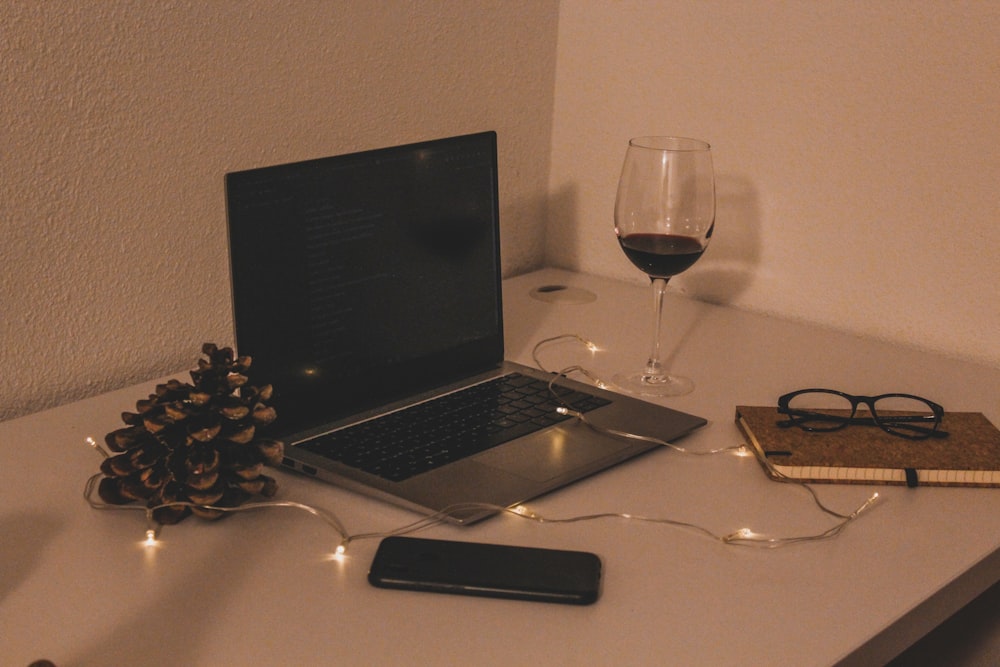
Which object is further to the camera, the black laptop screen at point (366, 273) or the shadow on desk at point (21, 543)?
the black laptop screen at point (366, 273)

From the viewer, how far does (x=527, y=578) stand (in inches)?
27.0

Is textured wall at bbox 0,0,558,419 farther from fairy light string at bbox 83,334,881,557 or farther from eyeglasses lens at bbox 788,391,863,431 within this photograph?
eyeglasses lens at bbox 788,391,863,431

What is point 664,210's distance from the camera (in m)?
1.01

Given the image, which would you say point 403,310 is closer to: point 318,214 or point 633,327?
point 318,214

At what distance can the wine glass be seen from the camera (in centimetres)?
100

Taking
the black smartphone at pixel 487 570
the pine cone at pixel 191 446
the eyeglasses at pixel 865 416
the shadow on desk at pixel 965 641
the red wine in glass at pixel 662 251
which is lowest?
the shadow on desk at pixel 965 641

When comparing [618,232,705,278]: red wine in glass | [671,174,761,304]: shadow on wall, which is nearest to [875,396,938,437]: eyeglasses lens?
[618,232,705,278]: red wine in glass

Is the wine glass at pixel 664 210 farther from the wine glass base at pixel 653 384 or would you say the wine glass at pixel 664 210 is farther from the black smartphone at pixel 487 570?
the black smartphone at pixel 487 570

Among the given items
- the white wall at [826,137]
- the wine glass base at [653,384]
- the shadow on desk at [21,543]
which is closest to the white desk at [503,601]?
the shadow on desk at [21,543]

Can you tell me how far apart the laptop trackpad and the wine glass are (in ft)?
0.51

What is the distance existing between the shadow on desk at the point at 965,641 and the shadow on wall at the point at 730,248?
0.46 m

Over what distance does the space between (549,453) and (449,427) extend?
0.09 meters

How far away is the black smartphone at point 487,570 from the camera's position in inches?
26.6

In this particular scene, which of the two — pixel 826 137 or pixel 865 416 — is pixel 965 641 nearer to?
pixel 865 416
